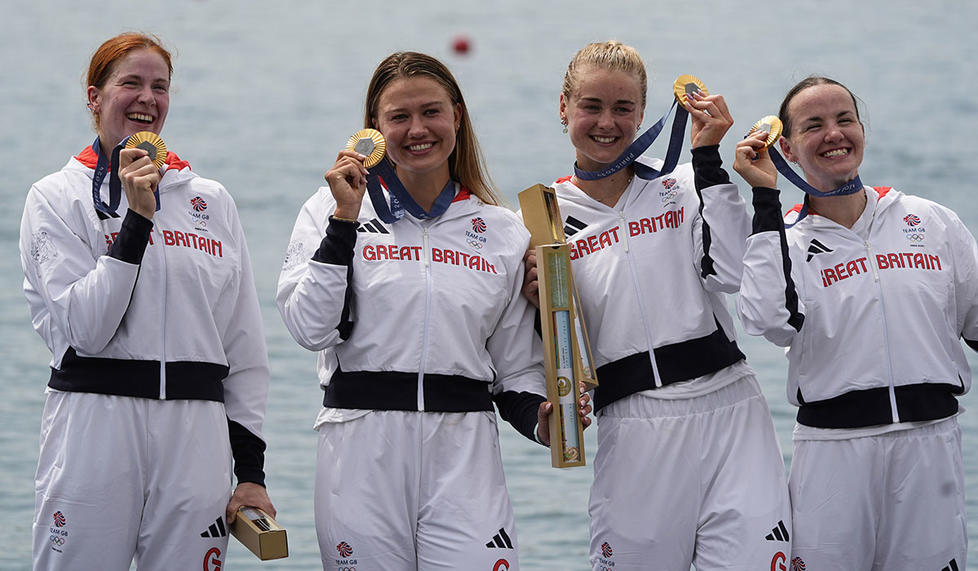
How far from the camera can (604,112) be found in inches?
178

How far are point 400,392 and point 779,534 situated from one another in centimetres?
119

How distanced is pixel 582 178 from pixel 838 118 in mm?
830

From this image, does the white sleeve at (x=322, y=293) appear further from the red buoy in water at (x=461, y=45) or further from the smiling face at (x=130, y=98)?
the red buoy in water at (x=461, y=45)

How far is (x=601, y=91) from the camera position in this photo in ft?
14.8

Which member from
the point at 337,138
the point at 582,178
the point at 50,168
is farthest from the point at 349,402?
the point at 337,138

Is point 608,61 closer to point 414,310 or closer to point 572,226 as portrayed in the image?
point 572,226

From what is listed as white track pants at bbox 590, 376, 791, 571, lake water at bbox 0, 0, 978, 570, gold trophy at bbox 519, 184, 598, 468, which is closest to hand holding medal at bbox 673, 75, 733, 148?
gold trophy at bbox 519, 184, 598, 468

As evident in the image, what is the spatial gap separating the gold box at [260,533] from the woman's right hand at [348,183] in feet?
2.93

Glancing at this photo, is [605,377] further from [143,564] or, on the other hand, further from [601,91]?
[143,564]

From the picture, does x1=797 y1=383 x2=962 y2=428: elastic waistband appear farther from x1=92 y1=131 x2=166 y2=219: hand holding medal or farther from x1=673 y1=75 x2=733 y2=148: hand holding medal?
x1=92 y1=131 x2=166 y2=219: hand holding medal

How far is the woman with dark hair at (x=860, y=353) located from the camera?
4398 mm

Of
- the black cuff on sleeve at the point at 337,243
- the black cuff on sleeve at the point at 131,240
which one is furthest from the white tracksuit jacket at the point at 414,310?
the black cuff on sleeve at the point at 131,240

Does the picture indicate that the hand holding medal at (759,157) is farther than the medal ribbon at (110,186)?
Yes

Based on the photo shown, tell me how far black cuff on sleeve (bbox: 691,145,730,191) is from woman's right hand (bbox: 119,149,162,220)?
5.14 feet
